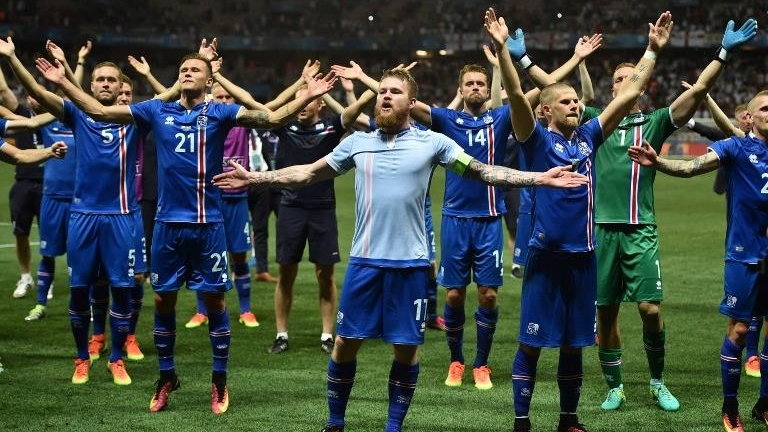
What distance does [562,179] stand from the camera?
19.5ft

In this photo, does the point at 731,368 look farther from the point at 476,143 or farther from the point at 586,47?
the point at 476,143

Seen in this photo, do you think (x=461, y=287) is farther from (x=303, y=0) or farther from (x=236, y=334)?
(x=303, y=0)

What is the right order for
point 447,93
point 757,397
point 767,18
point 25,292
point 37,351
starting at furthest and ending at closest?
1. point 447,93
2. point 767,18
3. point 25,292
4. point 37,351
5. point 757,397

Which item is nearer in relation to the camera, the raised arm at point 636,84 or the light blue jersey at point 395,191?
the light blue jersey at point 395,191

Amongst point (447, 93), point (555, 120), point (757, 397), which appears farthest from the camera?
point (447, 93)

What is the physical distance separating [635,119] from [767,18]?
133 ft

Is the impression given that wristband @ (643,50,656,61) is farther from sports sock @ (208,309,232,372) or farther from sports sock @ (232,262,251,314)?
sports sock @ (232,262,251,314)

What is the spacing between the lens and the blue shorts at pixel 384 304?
6480 millimetres

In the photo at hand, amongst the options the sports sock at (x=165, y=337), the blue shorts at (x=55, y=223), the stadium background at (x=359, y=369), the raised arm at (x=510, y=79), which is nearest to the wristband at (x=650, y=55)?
the raised arm at (x=510, y=79)

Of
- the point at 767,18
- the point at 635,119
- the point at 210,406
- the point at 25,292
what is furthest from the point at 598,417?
the point at 767,18

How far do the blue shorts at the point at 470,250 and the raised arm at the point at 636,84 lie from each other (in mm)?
2018

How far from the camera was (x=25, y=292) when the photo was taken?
1317cm

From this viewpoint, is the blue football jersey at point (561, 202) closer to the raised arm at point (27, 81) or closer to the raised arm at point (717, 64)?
the raised arm at point (717, 64)

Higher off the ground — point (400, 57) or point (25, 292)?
point (400, 57)
